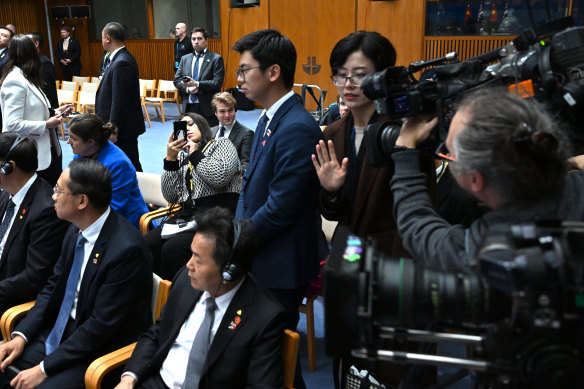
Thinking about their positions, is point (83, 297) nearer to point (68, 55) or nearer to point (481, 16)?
point (481, 16)

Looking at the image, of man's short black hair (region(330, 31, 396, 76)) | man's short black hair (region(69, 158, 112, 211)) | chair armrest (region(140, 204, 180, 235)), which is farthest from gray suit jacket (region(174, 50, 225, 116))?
man's short black hair (region(330, 31, 396, 76))

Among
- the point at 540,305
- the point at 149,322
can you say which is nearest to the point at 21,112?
the point at 149,322

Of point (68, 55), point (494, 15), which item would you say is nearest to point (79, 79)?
point (68, 55)

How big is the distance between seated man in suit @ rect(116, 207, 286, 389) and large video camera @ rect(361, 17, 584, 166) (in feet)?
2.11

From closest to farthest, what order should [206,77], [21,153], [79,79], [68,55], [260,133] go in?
[260,133] → [21,153] → [206,77] → [79,79] → [68,55]

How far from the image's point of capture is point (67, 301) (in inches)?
93.2

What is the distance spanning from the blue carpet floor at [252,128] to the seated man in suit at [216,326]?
92 centimetres

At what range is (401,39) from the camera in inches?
322

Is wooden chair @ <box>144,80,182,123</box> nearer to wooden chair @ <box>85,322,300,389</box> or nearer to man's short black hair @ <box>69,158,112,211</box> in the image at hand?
man's short black hair @ <box>69,158,112,211</box>

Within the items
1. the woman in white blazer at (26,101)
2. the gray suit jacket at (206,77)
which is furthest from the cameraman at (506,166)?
the gray suit jacket at (206,77)

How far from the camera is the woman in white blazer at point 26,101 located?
3.91 m

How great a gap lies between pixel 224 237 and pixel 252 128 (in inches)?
268

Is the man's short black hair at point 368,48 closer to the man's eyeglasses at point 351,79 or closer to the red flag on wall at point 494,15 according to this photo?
the man's eyeglasses at point 351,79

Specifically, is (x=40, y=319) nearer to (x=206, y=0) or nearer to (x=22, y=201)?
(x=22, y=201)
